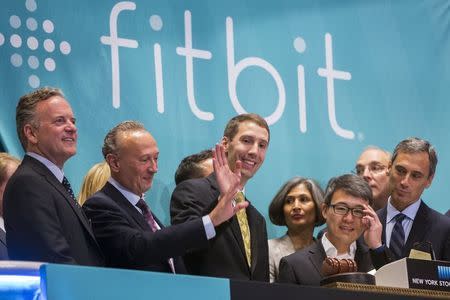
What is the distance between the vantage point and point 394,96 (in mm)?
6273

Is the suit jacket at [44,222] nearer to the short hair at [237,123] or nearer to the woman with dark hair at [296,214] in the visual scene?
the short hair at [237,123]

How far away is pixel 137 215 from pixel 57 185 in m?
0.46

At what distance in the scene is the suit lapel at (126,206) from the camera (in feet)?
12.5

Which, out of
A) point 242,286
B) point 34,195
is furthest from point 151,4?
point 242,286

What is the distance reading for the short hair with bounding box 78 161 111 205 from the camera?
446 centimetres

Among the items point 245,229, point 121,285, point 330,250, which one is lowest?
point 121,285

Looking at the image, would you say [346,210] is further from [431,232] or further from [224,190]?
[224,190]

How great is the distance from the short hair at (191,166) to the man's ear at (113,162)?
929 millimetres

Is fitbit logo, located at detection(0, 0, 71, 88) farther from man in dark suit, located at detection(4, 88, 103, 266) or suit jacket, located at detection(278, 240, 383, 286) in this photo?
suit jacket, located at detection(278, 240, 383, 286)

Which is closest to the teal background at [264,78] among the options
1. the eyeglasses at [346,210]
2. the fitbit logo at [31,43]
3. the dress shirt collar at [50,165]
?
the fitbit logo at [31,43]

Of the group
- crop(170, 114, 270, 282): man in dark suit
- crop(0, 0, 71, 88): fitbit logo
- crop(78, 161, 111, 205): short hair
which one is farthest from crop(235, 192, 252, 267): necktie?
crop(0, 0, 71, 88): fitbit logo

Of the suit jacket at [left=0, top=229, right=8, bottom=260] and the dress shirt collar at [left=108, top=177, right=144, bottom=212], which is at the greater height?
the dress shirt collar at [left=108, top=177, right=144, bottom=212]

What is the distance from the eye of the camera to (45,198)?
3350mm

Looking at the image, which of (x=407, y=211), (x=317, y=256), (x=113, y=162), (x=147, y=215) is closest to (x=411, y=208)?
(x=407, y=211)
